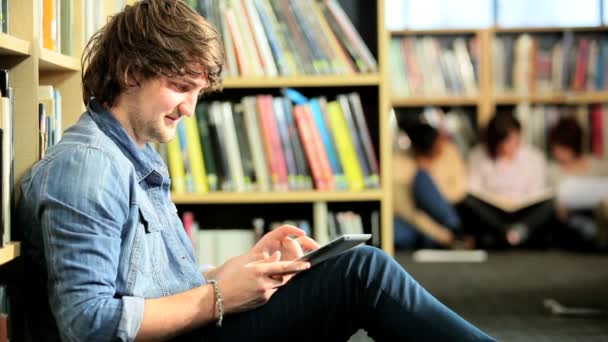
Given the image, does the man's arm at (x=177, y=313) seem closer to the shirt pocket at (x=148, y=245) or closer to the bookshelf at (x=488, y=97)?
the shirt pocket at (x=148, y=245)

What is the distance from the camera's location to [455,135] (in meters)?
5.89

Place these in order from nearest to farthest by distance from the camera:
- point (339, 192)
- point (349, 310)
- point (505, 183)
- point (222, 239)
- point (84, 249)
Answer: point (84, 249), point (349, 310), point (339, 192), point (222, 239), point (505, 183)

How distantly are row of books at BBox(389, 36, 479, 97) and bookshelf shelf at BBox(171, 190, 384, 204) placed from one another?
321 cm

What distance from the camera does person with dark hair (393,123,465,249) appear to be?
5.61 m

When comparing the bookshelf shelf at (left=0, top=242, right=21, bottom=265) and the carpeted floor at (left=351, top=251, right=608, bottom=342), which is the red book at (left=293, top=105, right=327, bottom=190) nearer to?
the carpeted floor at (left=351, top=251, right=608, bottom=342)

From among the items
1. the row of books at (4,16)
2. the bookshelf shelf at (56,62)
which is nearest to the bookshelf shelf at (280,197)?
the bookshelf shelf at (56,62)

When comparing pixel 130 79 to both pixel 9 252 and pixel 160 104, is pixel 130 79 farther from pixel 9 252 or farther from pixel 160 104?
pixel 9 252

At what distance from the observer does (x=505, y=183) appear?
573 centimetres

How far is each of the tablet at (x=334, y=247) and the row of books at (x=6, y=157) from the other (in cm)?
48

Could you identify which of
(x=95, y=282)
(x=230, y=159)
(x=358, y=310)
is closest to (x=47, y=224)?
(x=95, y=282)

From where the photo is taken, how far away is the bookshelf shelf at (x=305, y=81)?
8.92 ft

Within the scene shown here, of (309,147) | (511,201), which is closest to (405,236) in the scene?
(511,201)

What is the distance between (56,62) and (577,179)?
4.60 metres

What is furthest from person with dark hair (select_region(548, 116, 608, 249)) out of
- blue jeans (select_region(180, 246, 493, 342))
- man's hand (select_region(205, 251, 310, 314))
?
man's hand (select_region(205, 251, 310, 314))
